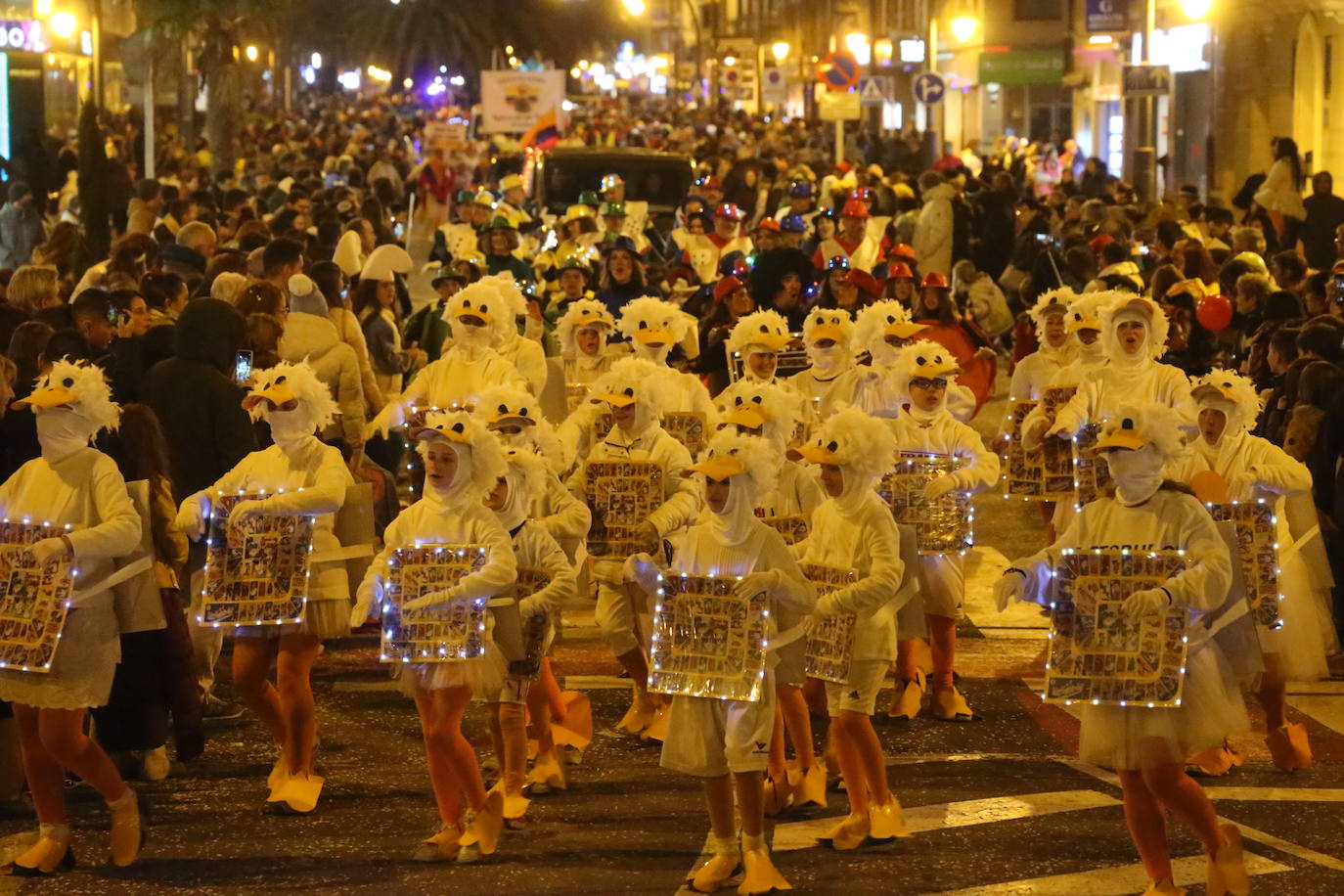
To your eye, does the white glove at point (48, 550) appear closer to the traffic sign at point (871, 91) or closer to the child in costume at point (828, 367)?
the child in costume at point (828, 367)

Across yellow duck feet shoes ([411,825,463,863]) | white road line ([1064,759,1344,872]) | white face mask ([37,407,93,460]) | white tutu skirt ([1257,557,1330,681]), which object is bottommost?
white road line ([1064,759,1344,872])

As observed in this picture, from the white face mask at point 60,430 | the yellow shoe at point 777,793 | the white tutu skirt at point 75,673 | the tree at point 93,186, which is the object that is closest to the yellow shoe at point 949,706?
the yellow shoe at point 777,793

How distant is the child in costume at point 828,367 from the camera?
36.5ft

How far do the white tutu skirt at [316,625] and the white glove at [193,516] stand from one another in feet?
1.46

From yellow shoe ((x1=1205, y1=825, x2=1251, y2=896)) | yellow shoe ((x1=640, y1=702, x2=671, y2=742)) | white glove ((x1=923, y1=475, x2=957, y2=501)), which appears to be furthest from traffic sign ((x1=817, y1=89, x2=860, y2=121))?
yellow shoe ((x1=1205, y1=825, x2=1251, y2=896))

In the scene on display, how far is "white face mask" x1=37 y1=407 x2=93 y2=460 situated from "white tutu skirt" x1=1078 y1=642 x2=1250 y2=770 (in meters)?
3.75

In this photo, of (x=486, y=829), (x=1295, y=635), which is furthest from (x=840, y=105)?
(x=486, y=829)

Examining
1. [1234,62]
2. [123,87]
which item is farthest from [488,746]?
[123,87]

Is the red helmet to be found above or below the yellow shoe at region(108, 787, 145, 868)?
above

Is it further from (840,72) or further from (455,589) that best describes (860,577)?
(840,72)

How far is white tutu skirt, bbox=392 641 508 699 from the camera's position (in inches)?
309

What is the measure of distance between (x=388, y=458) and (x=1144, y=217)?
1113cm

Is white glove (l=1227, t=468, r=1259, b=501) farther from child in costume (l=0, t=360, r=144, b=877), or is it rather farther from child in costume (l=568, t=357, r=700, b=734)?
child in costume (l=0, t=360, r=144, b=877)

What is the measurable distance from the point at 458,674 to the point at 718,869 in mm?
1179
